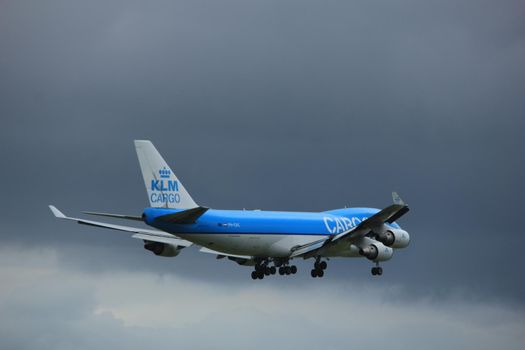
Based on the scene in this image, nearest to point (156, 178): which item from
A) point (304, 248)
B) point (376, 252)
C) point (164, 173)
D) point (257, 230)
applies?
point (164, 173)

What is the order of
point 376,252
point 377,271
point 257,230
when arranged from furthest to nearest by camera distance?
1. point 377,271
2. point 376,252
3. point 257,230

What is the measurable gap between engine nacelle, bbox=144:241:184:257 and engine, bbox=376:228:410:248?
1945 cm

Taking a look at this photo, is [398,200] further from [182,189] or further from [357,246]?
A: [182,189]

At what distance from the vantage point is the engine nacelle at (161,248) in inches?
4574

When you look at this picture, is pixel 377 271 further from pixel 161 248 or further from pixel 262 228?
pixel 161 248

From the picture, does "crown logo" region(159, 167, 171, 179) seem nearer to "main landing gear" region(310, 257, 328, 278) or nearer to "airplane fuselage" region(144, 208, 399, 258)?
"airplane fuselage" region(144, 208, 399, 258)

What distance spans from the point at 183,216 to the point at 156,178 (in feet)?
13.5

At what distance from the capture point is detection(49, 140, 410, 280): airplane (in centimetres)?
10425

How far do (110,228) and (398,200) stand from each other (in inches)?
1044

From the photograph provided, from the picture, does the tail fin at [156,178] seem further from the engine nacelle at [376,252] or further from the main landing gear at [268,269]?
the engine nacelle at [376,252]

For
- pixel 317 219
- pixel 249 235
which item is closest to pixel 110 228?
pixel 249 235

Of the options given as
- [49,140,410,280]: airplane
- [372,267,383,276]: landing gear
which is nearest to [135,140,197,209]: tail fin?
[49,140,410,280]: airplane

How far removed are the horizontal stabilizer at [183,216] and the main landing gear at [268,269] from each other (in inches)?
618

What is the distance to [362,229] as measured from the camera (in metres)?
114
